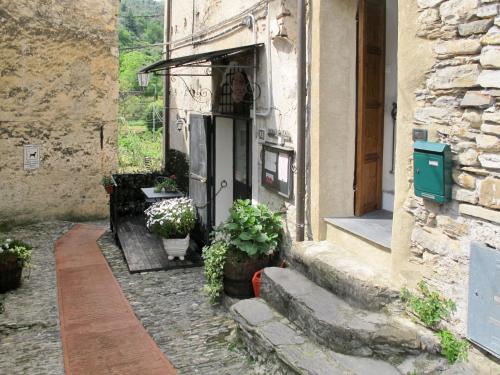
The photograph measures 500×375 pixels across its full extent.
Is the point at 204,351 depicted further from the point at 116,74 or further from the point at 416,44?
the point at 116,74

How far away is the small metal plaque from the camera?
12.0 feet

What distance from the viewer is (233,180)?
863cm

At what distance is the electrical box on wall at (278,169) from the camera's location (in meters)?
5.68

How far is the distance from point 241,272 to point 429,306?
260cm

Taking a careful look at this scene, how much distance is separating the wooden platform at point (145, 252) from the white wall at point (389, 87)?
328 cm

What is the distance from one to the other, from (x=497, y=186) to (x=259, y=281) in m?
3.06

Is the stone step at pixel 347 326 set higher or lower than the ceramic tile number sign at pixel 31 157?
lower

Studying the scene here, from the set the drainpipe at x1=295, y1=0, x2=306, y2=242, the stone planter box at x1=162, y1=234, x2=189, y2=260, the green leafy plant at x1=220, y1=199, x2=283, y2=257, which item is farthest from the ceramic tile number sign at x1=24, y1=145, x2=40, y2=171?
the drainpipe at x1=295, y1=0, x2=306, y2=242

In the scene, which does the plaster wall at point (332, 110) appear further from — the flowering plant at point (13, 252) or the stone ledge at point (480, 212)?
the flowering plant at point (13, 252)

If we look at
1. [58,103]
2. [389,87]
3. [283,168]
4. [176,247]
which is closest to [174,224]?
[176,247]

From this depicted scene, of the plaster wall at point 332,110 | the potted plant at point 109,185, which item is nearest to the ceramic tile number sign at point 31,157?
the potted plant at point 109,185

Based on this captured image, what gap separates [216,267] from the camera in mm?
6016

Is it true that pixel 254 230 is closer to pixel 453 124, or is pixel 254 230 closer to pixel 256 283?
pixel 256 283

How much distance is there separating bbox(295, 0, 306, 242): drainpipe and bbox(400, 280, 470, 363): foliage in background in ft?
5.53
